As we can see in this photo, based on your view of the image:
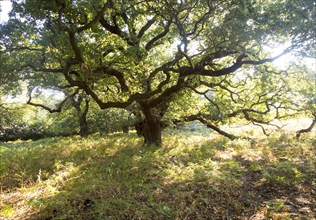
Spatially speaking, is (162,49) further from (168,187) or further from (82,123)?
(82,123)

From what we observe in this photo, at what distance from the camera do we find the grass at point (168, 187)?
16.4 feet

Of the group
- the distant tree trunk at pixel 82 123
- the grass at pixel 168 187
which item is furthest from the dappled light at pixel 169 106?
the distant tree trunk at pixel 82 123

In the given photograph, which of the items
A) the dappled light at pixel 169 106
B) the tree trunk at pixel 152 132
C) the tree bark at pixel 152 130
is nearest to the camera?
the dappled light at pixel 169 106

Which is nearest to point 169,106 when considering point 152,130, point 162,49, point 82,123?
point 152,130

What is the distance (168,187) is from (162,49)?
7739mm

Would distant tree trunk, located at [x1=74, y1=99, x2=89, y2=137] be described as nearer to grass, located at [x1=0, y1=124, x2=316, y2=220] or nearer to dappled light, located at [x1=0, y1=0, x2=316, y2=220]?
dappled light, located at [x1=0, y1=0, x2=316, y2=220]

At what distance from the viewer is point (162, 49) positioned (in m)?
12.2

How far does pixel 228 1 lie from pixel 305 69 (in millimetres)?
4967

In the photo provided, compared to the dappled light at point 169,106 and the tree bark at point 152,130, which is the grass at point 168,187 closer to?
the dappled light at point 169,106

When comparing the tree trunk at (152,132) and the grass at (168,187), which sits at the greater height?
the tree trunk at (152,132)

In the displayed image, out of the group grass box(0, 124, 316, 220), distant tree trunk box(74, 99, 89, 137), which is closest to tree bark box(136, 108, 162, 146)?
grass box(0, 124, 316, 220)

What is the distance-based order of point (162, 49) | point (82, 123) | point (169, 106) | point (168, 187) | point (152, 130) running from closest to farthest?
1. point (168, 187)
2. point (152, 130)
3. point (169, 106)
4. point (162, 49)
5. point (82, 123)

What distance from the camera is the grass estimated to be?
500 cm

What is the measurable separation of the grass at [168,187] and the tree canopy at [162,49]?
9.28 feet
